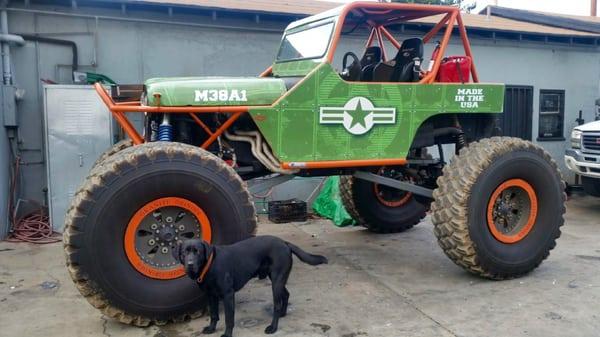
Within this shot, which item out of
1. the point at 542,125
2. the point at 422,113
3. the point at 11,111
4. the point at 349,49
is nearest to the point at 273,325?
the point at 422,113

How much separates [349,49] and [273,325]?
636 cm

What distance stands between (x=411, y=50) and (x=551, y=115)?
683 centimetres

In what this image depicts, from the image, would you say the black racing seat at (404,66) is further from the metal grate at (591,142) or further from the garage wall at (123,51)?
the metal grate at (591,142)

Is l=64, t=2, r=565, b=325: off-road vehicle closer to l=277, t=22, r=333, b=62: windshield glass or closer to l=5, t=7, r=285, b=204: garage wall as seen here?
l=277, t=22, r=333, b=62: windshield glass

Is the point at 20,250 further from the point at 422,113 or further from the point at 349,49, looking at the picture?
the point at 349,49

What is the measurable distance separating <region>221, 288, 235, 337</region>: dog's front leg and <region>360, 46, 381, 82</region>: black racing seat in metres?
3.22

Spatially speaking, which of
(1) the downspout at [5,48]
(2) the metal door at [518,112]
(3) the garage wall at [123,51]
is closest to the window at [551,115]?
(2) the metal door at [518,112]

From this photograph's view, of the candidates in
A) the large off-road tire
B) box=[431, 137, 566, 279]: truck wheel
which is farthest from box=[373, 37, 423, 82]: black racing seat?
the large off-road tire

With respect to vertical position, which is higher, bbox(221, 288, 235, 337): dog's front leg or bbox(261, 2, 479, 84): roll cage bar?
bbox(261, 2, 479, 84): roll cage bar

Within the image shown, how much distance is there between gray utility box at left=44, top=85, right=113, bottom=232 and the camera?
7508 mm

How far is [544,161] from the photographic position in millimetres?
5625

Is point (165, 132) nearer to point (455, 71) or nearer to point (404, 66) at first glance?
point (404, 66)

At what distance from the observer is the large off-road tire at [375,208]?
7262 mm

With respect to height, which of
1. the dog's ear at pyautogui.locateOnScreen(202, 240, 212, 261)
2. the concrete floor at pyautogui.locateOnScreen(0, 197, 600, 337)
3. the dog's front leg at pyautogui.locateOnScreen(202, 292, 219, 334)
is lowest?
the concrete floor at pyautogui.locateOnScreen(0, 197, 600, 337)
